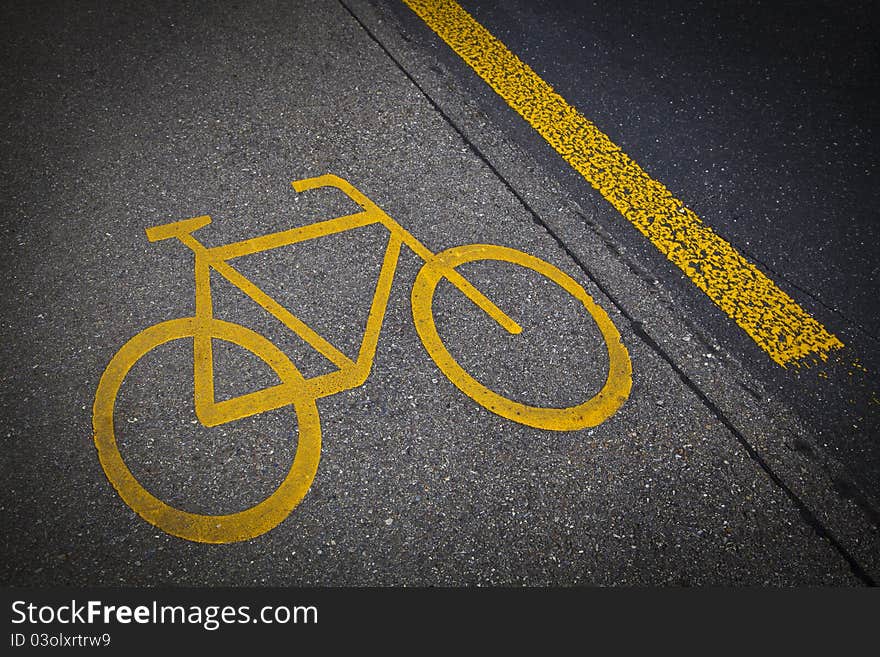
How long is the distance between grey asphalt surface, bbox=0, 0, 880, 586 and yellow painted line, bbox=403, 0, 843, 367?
0.67ft

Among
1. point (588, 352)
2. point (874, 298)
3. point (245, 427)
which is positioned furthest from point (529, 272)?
point (874, 298)

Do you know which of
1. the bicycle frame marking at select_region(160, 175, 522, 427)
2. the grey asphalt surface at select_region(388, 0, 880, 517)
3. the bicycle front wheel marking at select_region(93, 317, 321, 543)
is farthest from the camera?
the grey asphalt surface at select_region(388, 0, 880, 517)

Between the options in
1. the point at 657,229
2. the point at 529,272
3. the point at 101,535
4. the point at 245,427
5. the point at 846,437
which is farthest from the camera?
the point at 657,229

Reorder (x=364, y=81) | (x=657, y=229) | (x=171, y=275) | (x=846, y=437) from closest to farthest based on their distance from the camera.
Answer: (x=846, y=437) < (x=171, y=275) < (x=657, y=229) < (x=364, y=81)

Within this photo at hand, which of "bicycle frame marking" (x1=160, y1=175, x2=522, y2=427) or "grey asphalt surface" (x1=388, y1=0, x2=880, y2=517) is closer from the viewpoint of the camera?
"bicycle frame marking" (x1=160, y1=175, x2=522, y2=427)

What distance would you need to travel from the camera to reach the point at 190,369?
8.39ft

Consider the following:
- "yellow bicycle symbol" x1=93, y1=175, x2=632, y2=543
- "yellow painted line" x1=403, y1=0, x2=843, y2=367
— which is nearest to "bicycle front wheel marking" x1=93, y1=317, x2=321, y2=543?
"yellow bicycle symbol" x1=93, y1=175, x2=632, y2=543

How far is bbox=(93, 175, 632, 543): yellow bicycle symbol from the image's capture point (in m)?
2.26

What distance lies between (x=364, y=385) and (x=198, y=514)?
2.43 feet

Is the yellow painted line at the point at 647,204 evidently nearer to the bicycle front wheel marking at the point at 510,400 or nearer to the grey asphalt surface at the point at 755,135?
the grey asphalt surface at the point at 755,135

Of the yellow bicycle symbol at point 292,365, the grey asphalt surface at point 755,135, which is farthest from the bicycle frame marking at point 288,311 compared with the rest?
the grey asphalt surface at point 755,135

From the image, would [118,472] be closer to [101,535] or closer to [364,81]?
[101,535]

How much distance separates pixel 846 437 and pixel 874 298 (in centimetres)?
82

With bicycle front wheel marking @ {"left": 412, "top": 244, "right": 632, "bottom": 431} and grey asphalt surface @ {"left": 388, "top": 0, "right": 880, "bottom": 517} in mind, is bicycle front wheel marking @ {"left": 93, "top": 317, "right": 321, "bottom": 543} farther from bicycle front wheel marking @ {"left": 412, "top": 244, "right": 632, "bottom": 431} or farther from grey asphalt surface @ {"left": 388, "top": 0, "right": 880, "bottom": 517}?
grey asphalt surface @ {"left": 388, "top": 0, "right": 880, "bottom": 517}
